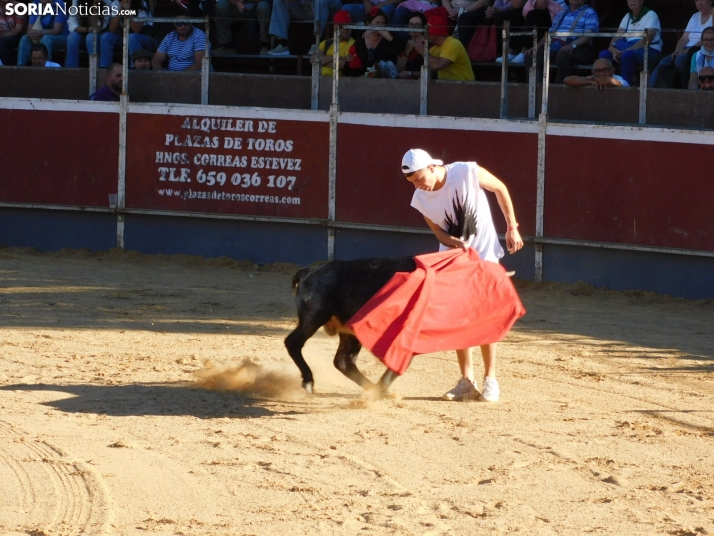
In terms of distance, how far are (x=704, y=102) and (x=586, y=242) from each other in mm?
1760

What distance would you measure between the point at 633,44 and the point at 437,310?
6351 mm

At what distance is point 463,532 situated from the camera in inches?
171

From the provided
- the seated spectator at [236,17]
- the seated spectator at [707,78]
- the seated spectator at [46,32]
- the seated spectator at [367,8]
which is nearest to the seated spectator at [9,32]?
the seated spectator at [46,32]

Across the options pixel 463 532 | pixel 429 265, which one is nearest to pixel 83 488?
pixel 463 532

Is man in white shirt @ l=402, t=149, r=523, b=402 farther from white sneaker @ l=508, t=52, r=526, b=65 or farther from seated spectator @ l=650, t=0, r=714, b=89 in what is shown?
white sneaker @ l=508, t=52, r=526, b=65

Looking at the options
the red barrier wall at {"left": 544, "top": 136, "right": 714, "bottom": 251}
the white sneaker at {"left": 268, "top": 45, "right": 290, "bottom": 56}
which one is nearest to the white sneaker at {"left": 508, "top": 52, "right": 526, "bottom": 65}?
the red barrier wall at {"left": 544, "top": 136, "right": 714, "bottom": 251}

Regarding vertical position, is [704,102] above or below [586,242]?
above

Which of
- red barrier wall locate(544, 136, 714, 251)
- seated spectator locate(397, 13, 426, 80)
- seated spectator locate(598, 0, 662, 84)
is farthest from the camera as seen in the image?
seated spectator locate(397, 13, 426, 80)

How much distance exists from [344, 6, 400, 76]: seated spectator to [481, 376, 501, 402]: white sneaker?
262 inches

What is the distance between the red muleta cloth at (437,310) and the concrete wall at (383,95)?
5.00 m

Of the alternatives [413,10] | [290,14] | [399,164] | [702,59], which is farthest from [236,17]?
[702,59]

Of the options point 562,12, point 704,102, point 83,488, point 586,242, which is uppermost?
point 562,12

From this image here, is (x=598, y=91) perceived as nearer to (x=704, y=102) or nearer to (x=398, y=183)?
(x=704, y=102)

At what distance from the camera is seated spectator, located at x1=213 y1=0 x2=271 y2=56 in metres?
13.7
